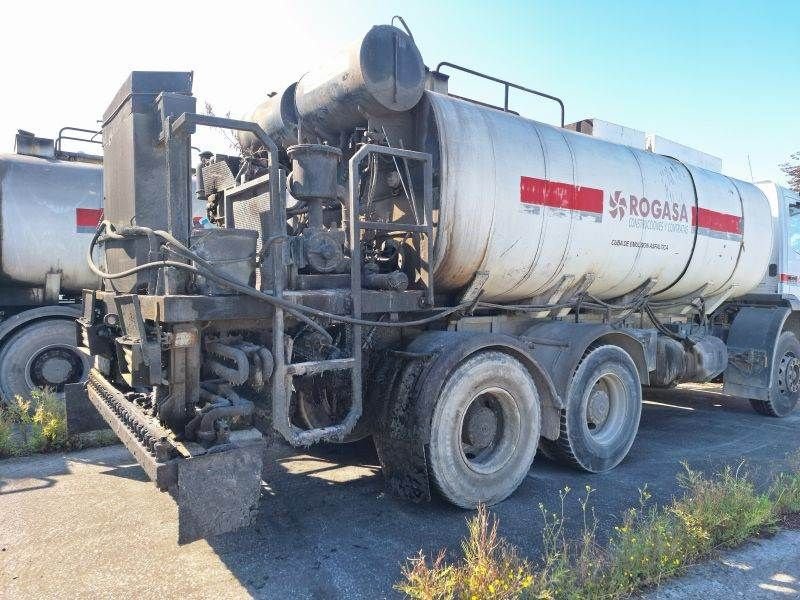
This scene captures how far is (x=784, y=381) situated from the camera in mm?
8109

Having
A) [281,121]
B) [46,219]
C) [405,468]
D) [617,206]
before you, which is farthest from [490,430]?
[46,219]

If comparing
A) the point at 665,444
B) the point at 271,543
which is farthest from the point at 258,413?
the point at 665,444

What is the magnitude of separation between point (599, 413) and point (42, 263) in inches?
276

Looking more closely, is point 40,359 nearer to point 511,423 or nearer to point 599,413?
point 511,423

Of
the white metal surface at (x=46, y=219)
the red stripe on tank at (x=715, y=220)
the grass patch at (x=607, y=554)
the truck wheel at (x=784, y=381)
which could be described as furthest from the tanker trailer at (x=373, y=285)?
the white metal surface at (x=46, y=219)

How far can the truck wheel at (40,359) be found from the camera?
24.4ft

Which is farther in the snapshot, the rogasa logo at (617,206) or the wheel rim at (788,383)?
the wheel rim at (788,383)

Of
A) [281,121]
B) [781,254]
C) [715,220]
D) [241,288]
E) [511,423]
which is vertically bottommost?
[511,423]

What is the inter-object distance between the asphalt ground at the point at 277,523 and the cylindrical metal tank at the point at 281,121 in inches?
120

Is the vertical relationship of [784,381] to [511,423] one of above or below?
below

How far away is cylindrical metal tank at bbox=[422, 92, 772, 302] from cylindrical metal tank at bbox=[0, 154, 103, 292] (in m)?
5.33

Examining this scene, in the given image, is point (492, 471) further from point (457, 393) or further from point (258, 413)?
point (258, 413)

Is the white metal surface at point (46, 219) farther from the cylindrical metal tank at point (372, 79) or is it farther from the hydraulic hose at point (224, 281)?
the hydraulic hose at point (224, 281)

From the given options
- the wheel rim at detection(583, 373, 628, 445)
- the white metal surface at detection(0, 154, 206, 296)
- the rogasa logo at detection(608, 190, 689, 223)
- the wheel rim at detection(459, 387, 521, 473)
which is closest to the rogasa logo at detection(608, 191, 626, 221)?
the rogasa logo at detection(608, 190, 689, 223)
